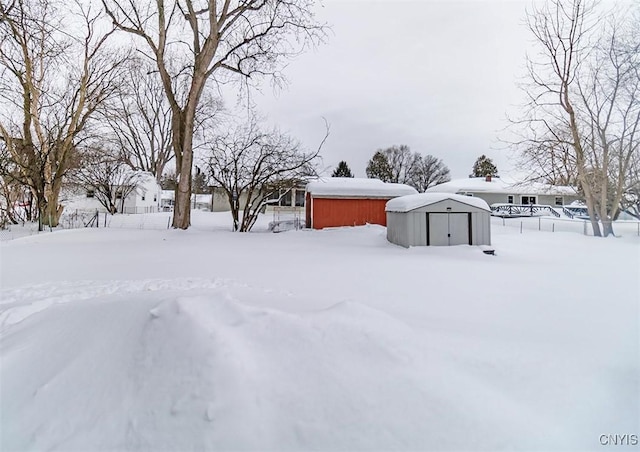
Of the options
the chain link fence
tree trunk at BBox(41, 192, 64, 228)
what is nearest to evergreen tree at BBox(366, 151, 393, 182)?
the chain link fence

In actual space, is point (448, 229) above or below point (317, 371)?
above

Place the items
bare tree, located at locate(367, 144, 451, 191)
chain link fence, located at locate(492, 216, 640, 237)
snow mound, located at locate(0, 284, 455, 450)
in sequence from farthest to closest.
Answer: bare tree, located at locate(367, 144, 451, 191) → chain link fence, located at locate(492, 216, 640, 237) → snow mound, located at locate(0, 284, 455, 450)

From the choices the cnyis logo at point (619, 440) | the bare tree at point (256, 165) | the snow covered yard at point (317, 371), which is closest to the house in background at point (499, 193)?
the bare tree at point (256, 165)

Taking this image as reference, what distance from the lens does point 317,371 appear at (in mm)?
2037

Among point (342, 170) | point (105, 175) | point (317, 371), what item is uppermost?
point (342, 170)

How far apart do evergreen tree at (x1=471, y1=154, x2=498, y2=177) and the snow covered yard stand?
44.6 metres

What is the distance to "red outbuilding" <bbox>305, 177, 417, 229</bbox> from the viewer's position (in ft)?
46.9

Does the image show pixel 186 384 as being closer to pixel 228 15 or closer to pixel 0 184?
pixel 228 15

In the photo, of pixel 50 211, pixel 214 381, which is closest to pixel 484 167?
pixel 50 211

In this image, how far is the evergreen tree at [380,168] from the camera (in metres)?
40.4

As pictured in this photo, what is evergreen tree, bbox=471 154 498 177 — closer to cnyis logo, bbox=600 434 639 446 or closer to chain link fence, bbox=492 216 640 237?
chain link fence, bbox=492 216 640 237

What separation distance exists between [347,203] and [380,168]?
2754cm

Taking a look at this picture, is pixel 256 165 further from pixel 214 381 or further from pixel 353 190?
pixel 214 381

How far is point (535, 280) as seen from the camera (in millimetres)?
5207
